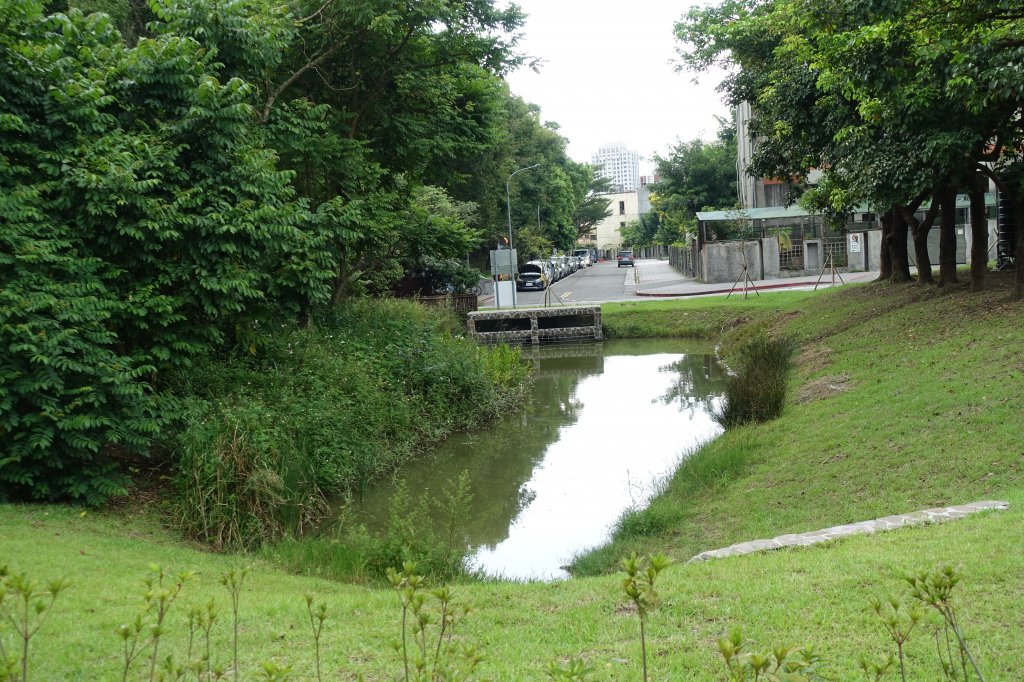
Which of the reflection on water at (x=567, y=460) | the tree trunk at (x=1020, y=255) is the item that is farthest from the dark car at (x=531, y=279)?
the tree trunk at (x=1020, y=255)

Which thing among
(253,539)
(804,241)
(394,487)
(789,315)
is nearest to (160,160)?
(253,539)

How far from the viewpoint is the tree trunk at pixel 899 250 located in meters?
24.2

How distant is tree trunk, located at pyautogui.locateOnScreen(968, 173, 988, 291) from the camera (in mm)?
18188

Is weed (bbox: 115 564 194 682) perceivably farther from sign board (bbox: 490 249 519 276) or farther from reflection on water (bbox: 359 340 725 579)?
sign board (bbox: 490 249 519 276)

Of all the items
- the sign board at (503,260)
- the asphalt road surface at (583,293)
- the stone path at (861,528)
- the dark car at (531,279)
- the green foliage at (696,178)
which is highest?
the green foliage at (696,178)

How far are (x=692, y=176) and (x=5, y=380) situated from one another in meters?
52.4

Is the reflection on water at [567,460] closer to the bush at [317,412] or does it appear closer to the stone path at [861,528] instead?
the bush at [317,412]

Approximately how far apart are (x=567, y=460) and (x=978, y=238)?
1028 cm

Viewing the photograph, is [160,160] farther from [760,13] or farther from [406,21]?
[760,13]

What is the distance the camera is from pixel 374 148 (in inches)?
741

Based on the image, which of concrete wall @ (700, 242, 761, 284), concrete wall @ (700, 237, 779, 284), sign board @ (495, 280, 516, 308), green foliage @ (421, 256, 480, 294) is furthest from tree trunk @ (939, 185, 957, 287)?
concrete wall @ (700, 242, 761, 284)

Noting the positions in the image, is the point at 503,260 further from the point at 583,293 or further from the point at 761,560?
the point at 761,560

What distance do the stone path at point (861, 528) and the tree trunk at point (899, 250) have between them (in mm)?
18341

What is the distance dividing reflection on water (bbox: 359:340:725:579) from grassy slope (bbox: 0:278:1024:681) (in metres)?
1.10
